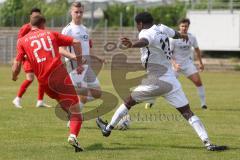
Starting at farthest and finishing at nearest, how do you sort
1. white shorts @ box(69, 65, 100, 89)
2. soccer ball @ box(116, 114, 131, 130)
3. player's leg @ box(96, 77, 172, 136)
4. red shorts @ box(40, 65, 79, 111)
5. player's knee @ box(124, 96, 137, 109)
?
white shorts @ box(69, 65, 100, 89) < soccer ball @ box(116, 114, 131, 130) < player's knee @ box(124, 96, 137, 109) < player's leg @ box(96, 77, 172, 136) < red shorts @ box(40, 65, 79, 111)

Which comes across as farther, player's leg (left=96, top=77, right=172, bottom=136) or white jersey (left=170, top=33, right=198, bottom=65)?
white jersey (left=170, top=33, right=198, bottom=65)

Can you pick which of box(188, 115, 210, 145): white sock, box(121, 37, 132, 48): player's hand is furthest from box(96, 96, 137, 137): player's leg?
box(121, 37, 132, 48): player's hand

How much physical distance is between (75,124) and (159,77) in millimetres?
1654

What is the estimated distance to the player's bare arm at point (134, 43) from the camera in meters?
9.91

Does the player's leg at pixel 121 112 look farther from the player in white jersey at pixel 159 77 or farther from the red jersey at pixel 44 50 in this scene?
the red jersey at pixel 44 50

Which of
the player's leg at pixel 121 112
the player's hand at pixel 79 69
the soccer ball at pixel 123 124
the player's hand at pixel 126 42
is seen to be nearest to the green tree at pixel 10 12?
the player's hand at pixel 79 69

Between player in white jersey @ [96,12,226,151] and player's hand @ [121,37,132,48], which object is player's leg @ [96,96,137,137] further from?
player's hand @ [121,37,132,48]

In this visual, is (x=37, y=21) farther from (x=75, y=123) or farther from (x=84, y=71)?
(x=84, y=71)

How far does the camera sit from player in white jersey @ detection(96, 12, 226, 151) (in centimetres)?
1089

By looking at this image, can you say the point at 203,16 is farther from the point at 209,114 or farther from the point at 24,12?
the point at 209,114

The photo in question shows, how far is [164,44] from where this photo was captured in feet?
36.5

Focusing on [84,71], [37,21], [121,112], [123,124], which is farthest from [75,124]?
[84,71]

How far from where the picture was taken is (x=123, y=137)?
40.6 ft

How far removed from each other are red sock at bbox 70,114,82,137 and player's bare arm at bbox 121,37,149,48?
153cm
